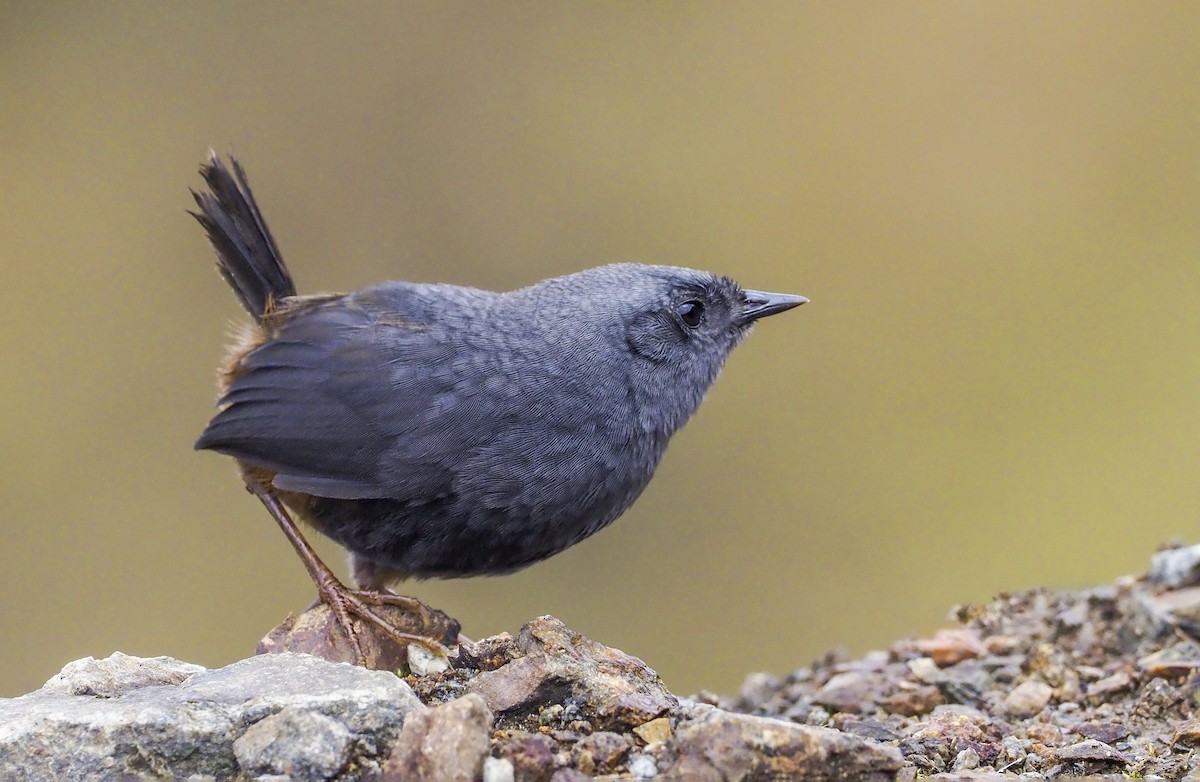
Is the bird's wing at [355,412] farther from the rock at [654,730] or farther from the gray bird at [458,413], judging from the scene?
the rock at [654,730]

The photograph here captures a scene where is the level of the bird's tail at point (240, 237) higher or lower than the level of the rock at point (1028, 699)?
higher

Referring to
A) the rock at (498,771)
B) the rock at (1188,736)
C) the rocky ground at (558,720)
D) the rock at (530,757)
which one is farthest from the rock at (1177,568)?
the rock at (498,771)

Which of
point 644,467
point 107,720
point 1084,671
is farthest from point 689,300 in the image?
point 107,720

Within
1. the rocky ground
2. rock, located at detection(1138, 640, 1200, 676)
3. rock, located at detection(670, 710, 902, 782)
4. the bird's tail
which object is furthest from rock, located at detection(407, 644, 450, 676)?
rock, located at detection(1138, 640, 1200, 676)

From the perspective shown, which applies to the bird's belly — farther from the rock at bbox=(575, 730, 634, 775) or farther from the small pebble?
the small pebble

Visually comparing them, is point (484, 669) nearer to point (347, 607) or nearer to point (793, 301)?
point (347, 607)

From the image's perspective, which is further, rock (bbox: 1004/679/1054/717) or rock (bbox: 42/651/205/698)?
rock (bbox: 1004/679/1054/717)

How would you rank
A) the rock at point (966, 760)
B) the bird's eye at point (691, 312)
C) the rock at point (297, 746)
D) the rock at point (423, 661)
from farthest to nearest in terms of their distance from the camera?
1. the bird's eye at point (691, 312)
2. the rock at point (423, 661)
3. the rock at point (966, 760)
4. the rock at point (297, 746)
